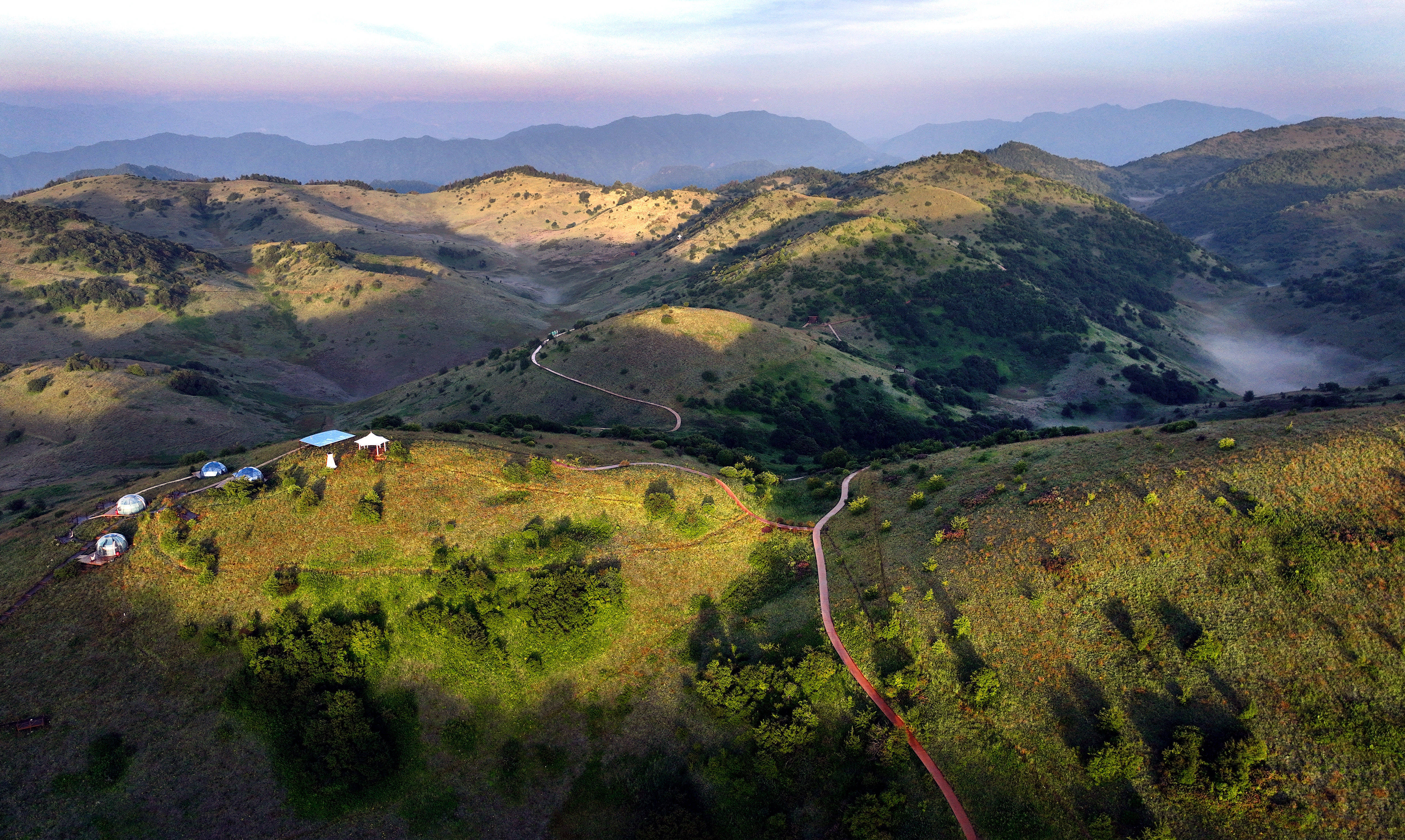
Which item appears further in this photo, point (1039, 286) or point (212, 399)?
point (1039, 286)

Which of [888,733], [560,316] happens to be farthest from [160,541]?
[560,316]

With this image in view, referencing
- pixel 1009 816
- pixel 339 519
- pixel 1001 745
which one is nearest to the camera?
pixel 1009 816

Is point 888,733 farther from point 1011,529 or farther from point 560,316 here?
point 560,316

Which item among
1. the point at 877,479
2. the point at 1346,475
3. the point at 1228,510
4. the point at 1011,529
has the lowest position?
the point at 877,479

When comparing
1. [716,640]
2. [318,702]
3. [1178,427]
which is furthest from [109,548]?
[1178,427]

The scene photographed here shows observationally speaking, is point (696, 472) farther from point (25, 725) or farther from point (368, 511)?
point (25, 725)

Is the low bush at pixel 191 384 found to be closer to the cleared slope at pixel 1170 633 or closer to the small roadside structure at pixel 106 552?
the small roadside structure at pixel 106 552

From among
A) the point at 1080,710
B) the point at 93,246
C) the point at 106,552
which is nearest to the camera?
the point at 1080,710

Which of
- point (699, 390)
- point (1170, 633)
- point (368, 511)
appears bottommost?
point (699, 390)
